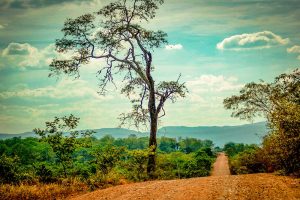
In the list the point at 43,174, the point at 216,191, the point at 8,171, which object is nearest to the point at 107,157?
the point at 43,174

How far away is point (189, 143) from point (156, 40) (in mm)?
163083

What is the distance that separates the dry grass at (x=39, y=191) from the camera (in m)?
14.0

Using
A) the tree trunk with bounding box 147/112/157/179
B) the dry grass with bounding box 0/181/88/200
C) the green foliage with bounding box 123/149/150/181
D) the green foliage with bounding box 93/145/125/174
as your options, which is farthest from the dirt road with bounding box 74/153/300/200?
the tree trunk with bounding box 147/112/157/179

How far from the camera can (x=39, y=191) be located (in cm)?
1466

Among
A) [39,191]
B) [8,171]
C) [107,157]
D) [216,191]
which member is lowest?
[39,191]

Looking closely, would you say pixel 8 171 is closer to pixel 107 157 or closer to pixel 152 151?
pixel 107 157

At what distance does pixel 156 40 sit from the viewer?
85.7ft

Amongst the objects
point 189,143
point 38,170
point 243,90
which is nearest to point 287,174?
point 38,170

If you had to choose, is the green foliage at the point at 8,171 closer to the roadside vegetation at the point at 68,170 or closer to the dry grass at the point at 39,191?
the roadside vegetation at the point at 68,170

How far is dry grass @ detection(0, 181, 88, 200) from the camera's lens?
45.8 ft

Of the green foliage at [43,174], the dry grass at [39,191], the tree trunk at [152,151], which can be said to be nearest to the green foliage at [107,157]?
the dry grass at [39,191]

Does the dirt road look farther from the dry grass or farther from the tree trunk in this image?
the tree trunk

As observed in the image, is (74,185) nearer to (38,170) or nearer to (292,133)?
(38,170)

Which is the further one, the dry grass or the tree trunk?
the tree trunk
